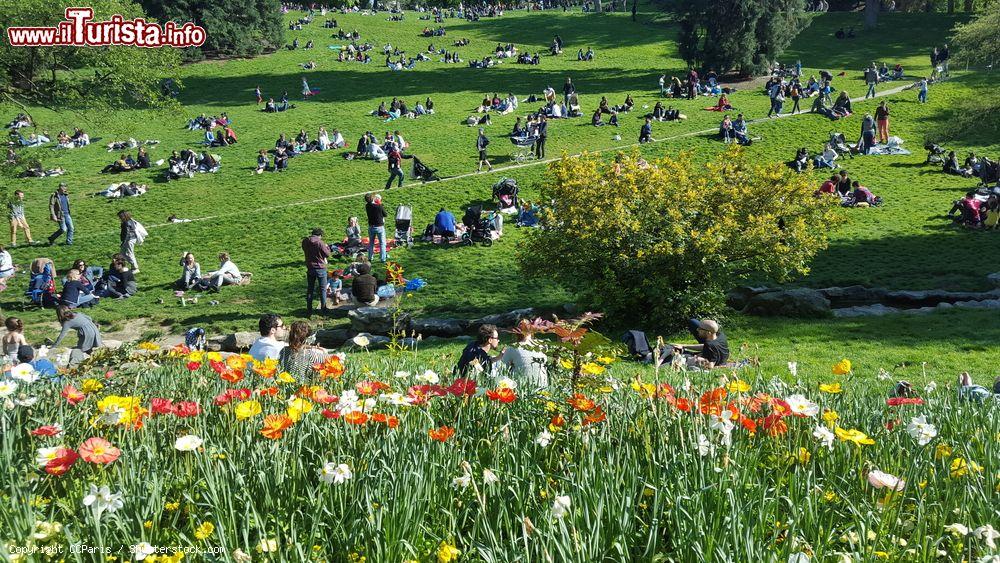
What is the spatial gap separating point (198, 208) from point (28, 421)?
2268 centimetres

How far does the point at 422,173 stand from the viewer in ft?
86.4

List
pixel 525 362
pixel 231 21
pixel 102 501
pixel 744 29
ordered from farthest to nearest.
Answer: pixel 231 21 → pixel 744 29 → pixel 525 362 → pixel 102 501

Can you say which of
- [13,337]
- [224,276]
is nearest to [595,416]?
[13,337]

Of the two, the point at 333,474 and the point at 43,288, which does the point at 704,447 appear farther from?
the point at 43,288

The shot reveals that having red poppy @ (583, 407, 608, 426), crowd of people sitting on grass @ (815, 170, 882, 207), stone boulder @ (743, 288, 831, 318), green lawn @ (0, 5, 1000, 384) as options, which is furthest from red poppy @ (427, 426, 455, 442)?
crowd of people sitting on grass @ (815, 170, 882, 207)

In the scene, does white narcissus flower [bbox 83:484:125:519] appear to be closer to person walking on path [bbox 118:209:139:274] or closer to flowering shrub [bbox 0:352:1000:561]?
flowering shrub [bbox 0:352:1000:561]

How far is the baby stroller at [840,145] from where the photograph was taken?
2680 cm

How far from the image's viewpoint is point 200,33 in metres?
44.7

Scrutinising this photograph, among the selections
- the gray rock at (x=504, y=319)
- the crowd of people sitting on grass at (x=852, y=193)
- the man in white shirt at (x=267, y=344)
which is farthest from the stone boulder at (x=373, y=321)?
the crowd of people sitting on grass at (x=852, y=193)

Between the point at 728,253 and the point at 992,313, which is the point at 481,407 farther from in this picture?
the point at 992,313

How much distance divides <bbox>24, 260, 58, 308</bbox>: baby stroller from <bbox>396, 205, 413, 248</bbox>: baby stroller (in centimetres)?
833

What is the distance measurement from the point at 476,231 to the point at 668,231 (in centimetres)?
814

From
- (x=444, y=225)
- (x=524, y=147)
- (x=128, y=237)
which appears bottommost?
(x=444, y=225)

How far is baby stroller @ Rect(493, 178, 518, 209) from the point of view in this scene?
22922 millimetres
